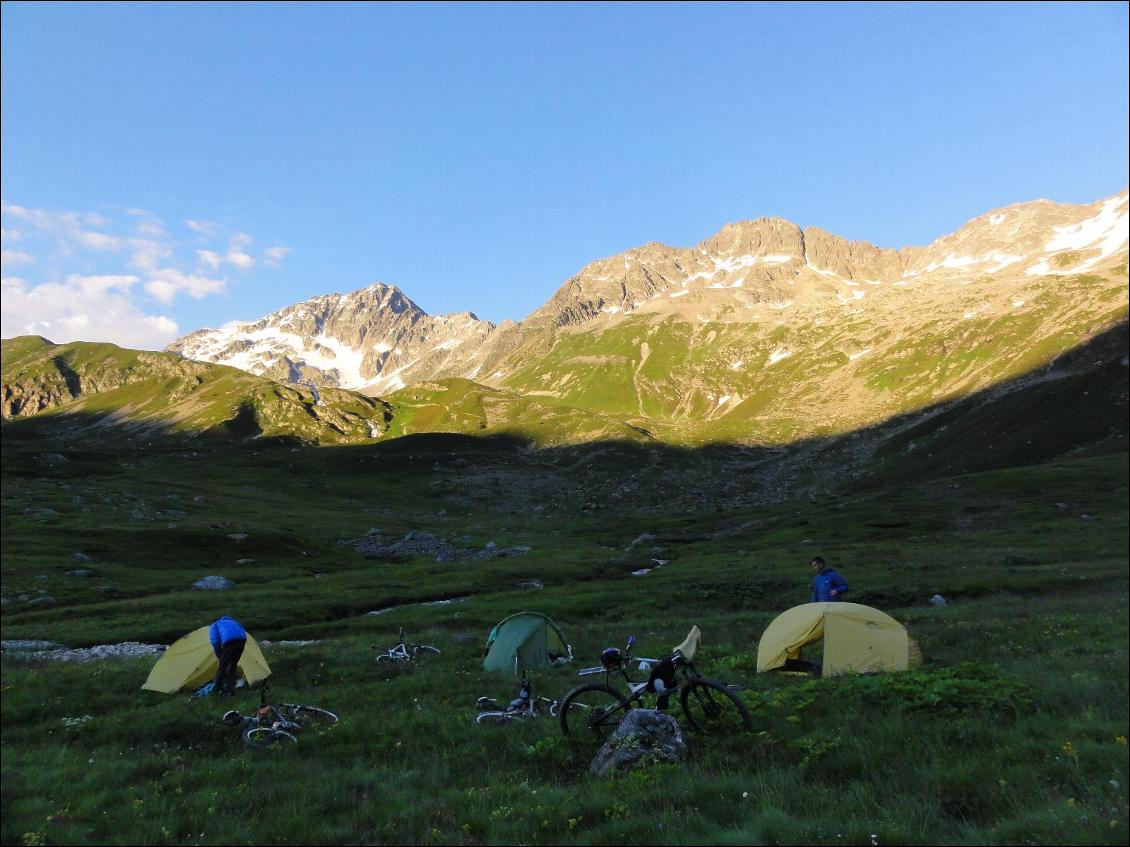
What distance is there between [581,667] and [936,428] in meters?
159

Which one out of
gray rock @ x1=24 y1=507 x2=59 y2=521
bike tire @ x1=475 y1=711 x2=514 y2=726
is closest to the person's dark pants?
bike tire @ x1=475 y1=711 x2=514 y2=726

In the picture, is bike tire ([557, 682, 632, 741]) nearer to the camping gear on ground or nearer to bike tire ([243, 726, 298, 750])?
bike tire ([243, 726, 298, 750])

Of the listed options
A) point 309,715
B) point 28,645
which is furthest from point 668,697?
point 28,645

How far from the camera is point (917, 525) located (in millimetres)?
75688

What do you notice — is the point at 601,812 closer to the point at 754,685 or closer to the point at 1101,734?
the point at 1101,734

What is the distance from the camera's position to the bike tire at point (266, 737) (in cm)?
1714

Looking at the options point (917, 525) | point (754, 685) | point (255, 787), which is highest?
point (255, 787)

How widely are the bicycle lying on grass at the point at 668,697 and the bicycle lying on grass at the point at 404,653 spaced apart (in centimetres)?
1433

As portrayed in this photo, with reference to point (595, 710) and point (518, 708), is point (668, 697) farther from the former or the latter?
point (518, 708)

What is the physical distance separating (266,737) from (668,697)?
1153 centimetres

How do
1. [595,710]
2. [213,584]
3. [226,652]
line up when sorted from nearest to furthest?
[595,710], [226,652], [213,584]

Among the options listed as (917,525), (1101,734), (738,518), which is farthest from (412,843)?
(738,518)

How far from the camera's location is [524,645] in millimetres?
25922

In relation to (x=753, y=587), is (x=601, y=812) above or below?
above
